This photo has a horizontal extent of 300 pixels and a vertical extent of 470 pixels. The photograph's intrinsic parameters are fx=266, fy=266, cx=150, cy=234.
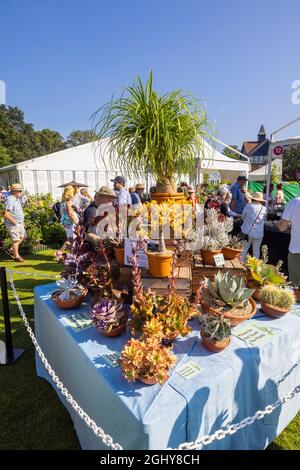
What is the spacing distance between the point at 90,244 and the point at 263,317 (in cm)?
160

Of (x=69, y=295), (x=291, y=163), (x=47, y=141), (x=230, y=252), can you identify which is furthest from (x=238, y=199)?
(x=47, y=141)

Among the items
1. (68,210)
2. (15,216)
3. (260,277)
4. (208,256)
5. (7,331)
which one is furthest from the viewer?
(15,216)

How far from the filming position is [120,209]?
90.4 inches

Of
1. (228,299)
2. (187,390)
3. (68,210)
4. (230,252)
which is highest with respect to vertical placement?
(68,210)

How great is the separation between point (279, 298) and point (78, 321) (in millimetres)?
1529

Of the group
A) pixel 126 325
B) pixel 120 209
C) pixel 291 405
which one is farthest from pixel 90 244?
pixel 291 405

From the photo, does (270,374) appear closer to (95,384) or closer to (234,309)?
(234,309)

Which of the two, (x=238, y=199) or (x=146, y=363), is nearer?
(x=146, y=363)

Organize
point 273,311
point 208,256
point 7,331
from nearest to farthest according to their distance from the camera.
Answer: point 273,311
point 208,256
point 7,331

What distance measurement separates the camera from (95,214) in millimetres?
2898

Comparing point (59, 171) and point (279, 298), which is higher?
point (59, 171)

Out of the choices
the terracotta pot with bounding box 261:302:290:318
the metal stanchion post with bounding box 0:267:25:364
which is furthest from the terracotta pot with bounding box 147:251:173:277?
the metal stanchion post with bounding box 0:267:25:364

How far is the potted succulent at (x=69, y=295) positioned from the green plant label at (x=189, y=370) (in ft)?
3.49

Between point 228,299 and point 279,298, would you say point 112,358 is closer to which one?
point 228,299
